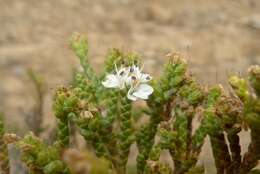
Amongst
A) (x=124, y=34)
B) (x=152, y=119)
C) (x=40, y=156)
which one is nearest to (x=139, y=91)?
(x=152, y=119)

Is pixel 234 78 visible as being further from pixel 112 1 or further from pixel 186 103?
pixel 112 1

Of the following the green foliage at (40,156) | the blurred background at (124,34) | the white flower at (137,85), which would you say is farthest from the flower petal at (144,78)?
the blurred background at (124,34)

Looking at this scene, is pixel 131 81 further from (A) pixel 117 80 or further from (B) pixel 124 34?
(B) pixel 124 34

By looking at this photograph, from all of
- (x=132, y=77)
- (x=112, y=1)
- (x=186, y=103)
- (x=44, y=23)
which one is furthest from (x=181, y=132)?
(x=112, y=1)

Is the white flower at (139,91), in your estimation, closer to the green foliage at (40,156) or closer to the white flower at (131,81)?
the white flower at (131,81)

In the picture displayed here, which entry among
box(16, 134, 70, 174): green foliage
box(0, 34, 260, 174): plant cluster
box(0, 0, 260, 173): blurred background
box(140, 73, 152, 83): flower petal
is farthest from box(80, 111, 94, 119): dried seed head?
box(0, 0, 260, 173): blurred background
